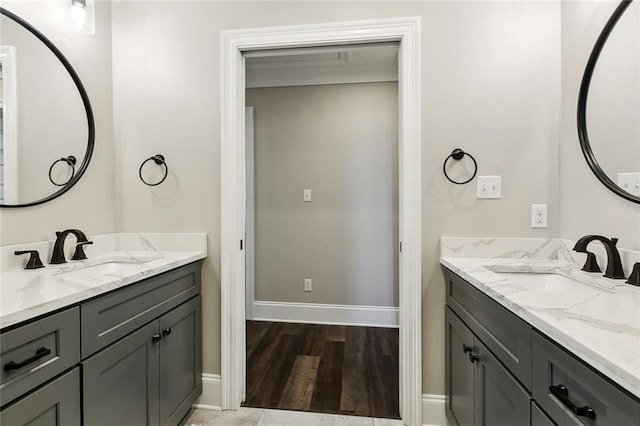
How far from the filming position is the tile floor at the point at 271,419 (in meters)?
1.66

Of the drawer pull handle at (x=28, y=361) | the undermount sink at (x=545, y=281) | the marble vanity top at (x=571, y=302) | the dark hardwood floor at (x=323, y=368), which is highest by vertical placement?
the marble vanity top at (x=571, y=302)

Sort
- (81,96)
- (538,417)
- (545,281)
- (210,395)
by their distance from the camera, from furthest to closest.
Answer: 1. (210,395)
2. (81,96)
3. (545,281)
4. (538,417)

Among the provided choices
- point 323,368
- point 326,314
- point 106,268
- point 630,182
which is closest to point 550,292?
point 630,182

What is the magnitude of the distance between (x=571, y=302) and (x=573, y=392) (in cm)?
33

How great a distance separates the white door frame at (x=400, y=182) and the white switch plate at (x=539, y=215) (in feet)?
1.87

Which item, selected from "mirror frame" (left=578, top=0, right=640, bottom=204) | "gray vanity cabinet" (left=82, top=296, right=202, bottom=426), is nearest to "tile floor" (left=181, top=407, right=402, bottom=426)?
"gray vanity cabinet" (left=82, top=296, right=202, bottom=426)

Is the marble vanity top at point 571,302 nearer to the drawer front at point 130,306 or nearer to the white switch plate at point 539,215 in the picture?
the white switch plate at point 539,215

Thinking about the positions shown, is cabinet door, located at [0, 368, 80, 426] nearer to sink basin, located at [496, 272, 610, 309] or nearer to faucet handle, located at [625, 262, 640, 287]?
sink basin, located at [496, 272, 610, 309]


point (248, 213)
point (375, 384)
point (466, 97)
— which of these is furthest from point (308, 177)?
point (375, 384)

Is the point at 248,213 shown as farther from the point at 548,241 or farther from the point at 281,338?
the point at 548,241

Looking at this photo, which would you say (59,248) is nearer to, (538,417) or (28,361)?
(28,361)

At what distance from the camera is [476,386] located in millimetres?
1192

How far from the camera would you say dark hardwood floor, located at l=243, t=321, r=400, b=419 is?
1.82m

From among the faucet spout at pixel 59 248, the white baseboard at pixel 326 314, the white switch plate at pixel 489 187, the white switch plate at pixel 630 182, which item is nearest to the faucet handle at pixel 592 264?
the white switch plate at pixel 630 182
